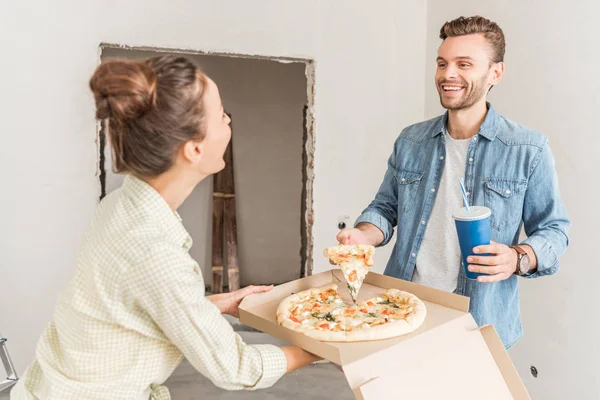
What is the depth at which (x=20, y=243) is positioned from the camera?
2.63 m

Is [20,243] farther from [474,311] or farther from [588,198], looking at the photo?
[588,198]

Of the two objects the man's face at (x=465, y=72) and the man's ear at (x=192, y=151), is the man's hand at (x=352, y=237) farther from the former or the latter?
the man's ear at (x=192, y=151)

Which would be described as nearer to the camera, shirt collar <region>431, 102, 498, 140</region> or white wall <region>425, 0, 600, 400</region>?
shirt collar <region>431, 102, 498, 140</region>

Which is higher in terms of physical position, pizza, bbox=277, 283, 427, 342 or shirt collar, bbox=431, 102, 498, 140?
shirt collar, bbox=431, 102, 498, 140

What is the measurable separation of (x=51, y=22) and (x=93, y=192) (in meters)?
0.85

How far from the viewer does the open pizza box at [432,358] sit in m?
1.24

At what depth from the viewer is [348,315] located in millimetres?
1599

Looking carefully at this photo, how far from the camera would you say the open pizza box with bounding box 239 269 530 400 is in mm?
1236

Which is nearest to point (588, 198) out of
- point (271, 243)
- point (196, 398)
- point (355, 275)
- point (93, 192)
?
point (355, 275)

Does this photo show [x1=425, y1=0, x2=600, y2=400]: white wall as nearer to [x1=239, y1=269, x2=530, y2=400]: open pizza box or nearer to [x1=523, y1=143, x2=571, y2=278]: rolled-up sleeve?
[x1=523, y1=143, x2=571, y2=278]: rolled-up sleeve

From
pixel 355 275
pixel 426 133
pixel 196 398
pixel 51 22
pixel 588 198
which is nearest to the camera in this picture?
pixel 355 275

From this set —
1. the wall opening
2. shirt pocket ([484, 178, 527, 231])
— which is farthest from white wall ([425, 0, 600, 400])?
the wall opening

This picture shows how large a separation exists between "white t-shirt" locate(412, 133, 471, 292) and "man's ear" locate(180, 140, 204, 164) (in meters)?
0.96

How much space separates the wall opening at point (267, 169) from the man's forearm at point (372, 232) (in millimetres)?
1262
